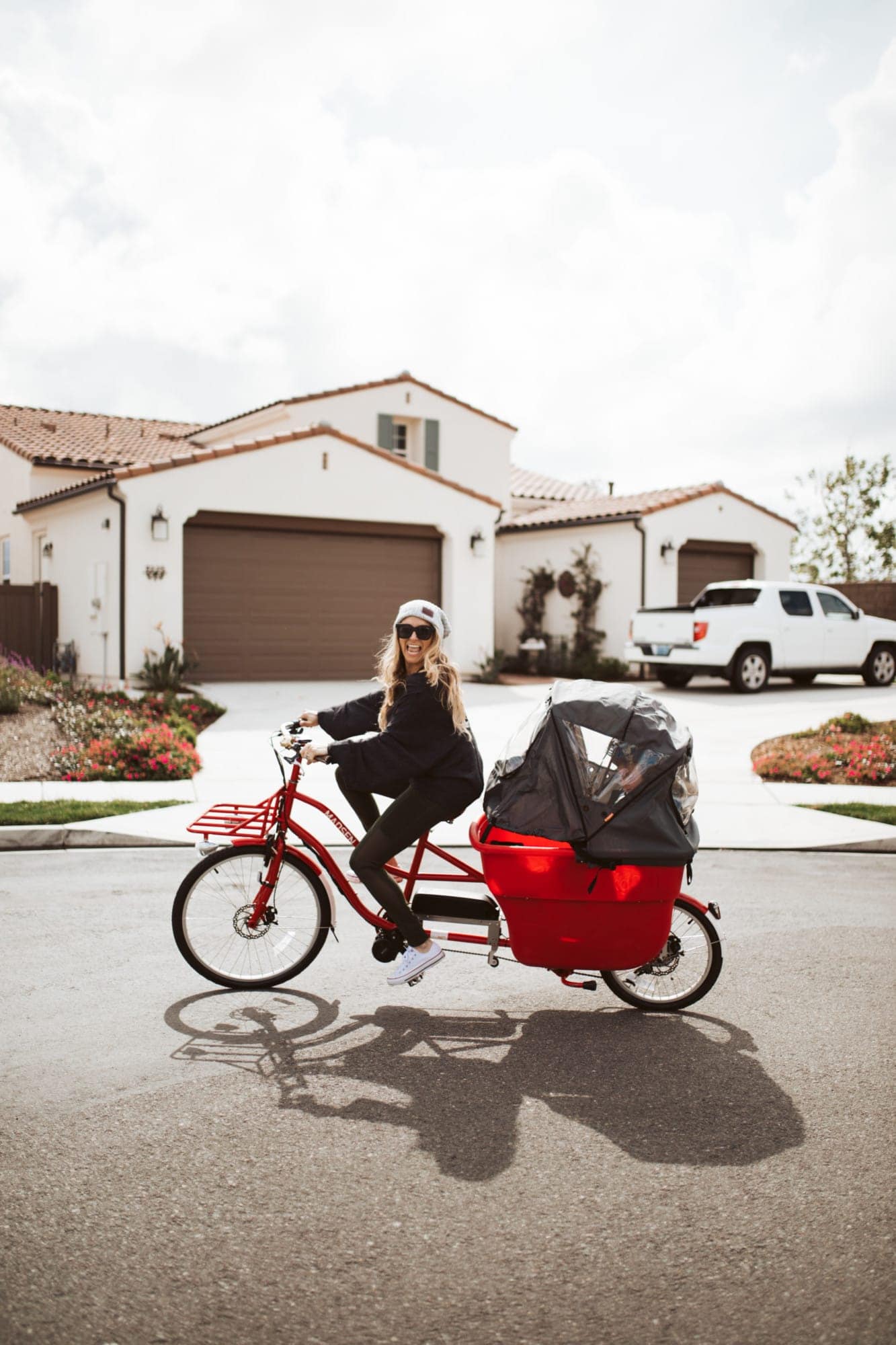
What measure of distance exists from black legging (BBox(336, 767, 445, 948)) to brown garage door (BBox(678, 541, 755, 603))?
20061mm

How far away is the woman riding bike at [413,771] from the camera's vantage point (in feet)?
16.4

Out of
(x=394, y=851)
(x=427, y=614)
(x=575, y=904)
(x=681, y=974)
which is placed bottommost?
(x=681, y=974)

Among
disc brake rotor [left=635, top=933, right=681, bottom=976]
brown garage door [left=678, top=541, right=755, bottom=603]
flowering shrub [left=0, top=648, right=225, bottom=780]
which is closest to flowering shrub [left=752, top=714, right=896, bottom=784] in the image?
flowering shrub [left=0, top=648, right=225, bottom=780]

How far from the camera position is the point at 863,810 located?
34.1 ft

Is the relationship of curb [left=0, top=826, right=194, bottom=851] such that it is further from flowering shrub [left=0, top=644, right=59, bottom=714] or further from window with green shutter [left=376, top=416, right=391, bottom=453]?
window with green shutter [left=376, top=416, right=391, bottom=453]

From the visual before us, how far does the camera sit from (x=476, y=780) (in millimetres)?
5090

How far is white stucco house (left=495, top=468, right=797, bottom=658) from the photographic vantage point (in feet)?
77.9

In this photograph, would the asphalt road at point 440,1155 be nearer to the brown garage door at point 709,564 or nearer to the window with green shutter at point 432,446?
the brown garage door at point 709,564

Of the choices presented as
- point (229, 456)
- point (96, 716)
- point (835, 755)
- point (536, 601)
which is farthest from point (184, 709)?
point (536, 601)

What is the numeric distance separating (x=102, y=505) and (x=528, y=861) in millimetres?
16253

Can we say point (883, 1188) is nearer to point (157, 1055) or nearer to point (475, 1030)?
point (475, 1030)

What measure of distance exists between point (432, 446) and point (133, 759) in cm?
1800

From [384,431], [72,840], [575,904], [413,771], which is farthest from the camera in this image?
[384,431]

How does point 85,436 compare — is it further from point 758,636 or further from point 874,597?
point 874,597
